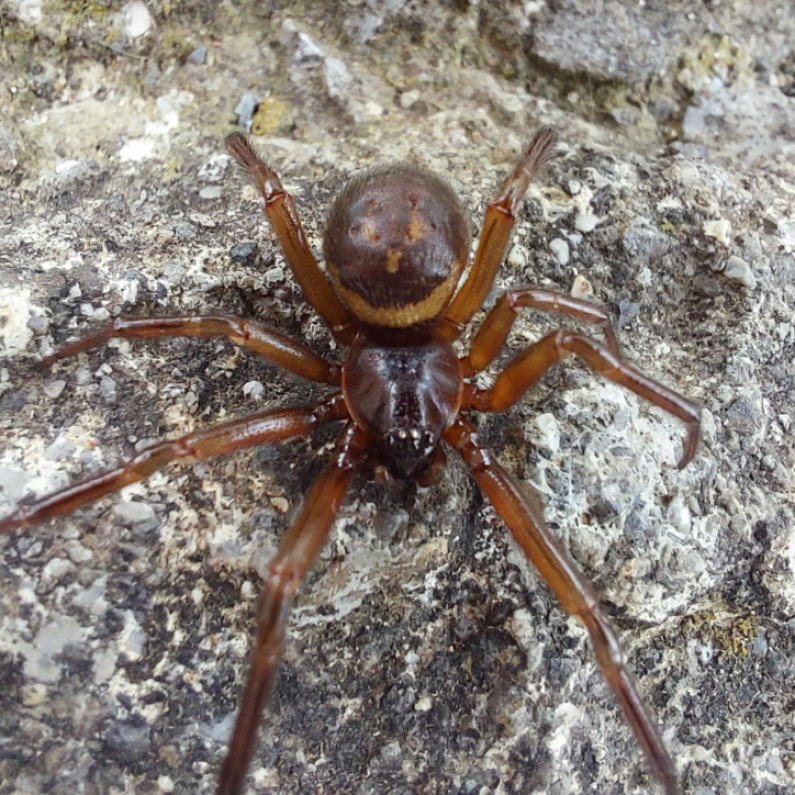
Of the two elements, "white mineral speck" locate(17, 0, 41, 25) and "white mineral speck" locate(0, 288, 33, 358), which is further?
"white mineral speck" locate(17, 0, 41, 25)

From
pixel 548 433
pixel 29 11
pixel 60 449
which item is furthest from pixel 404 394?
pixel 29 11

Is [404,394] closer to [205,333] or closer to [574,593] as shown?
[205,333]

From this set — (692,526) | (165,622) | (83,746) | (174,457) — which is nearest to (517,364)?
(692,526)

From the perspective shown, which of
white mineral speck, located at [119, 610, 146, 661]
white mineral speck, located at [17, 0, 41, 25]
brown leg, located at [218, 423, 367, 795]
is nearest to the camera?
brown leg, located at [218, 423, 367, 795]

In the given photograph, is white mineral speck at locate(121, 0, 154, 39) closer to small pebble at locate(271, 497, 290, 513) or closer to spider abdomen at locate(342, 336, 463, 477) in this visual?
spider abdomen at locate(342, 336, 463, 477)

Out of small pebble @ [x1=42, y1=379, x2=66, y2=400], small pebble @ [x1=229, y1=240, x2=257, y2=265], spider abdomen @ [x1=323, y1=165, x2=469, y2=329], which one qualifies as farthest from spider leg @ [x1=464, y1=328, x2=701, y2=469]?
small pebble @ [x1=42, y1=379, x2=66, y2=400]

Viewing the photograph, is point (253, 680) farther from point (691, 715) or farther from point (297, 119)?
point (297, 119)

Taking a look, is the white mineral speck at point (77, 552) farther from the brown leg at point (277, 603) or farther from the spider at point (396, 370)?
the brown leg at point (277, 603)
